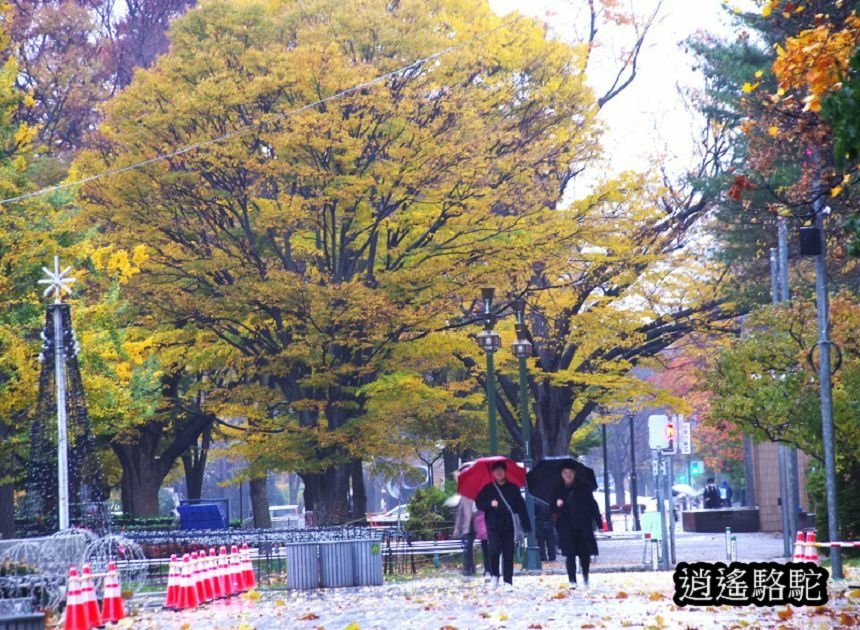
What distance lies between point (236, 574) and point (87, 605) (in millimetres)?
5844

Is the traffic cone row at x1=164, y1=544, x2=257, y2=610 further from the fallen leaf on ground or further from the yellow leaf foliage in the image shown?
the yellow leaf foliage

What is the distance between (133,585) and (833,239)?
15.3 m

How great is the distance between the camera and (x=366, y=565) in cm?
2522

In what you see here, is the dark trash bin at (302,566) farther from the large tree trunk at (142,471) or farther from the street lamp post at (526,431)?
the large tree trunk at (142,471)

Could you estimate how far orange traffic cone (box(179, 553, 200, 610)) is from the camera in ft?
69.8

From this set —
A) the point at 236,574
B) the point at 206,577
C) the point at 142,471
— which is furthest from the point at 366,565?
the point at 142,471

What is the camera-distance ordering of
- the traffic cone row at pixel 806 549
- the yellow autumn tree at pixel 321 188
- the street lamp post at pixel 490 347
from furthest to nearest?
1. the yellow autumn tree at pixel 321 188
2. the street lamp post at pixel 490 347
3. the traffic cone row at pixel 806 549

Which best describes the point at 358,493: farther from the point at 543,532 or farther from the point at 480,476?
the point at 480,476

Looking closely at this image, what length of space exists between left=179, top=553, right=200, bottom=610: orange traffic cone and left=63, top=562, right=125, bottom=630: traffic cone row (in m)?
2.00

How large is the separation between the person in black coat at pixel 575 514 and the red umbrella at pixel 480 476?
1.47 metres

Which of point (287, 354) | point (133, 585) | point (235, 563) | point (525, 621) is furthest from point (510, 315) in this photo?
point (525, 621)

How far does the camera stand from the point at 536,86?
3872cm

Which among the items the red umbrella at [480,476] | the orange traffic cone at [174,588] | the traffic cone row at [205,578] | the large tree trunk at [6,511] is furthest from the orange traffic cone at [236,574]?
the large tree trunk at [6,511]

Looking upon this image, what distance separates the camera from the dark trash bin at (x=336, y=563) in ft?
81.6
